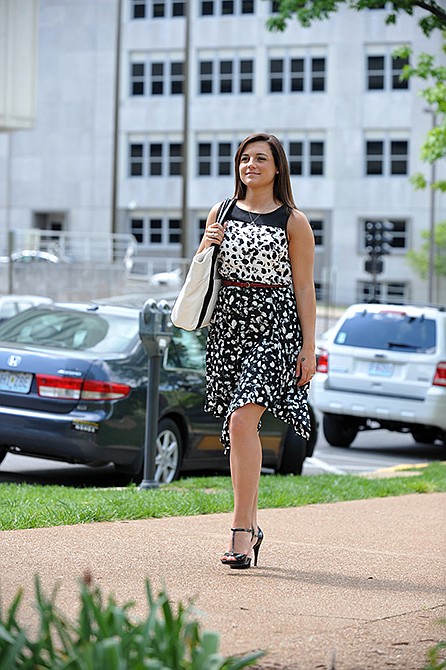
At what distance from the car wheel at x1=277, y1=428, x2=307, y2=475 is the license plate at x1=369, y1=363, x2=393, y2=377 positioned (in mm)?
3923

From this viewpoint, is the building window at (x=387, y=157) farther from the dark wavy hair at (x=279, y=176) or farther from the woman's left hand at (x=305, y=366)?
the woman's left hand at (x=305, y=366)

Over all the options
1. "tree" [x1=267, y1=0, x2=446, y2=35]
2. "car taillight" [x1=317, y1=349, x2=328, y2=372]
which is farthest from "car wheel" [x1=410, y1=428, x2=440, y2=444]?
"tree" [x1=267, y1=0, x2=446, y2=35]

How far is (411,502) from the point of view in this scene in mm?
10000

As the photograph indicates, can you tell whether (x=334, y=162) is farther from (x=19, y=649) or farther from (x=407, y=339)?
(x=19, y=649)

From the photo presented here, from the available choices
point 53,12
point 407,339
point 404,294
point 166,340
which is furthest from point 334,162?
point 166,340

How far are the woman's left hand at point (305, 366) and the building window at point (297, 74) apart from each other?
61095 mm

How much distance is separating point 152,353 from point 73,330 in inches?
71.6

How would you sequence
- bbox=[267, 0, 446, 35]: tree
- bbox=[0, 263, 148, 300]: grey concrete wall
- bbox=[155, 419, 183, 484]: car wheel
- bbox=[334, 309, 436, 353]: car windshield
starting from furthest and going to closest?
bbox=[0, 263, 148, 300]: grey concrete wall → bbox=[334, 309, 436, 353]: car windshield → bbox=[267, 0, 446, 35]: tree → bbox=[155, 419, 183, 484]: car wheel

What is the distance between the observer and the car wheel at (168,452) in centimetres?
1151

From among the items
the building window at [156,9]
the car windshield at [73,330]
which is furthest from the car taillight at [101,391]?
the building window at [156,9]

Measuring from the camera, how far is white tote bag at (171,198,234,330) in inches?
256

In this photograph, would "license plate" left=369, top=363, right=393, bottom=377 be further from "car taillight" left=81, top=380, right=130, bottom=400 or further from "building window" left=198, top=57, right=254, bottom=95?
"building window" left=198, top=57, right=254, bottom=95

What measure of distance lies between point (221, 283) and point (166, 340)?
3699mm

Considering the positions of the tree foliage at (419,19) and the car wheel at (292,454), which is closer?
the car wheel at (292,454)
